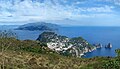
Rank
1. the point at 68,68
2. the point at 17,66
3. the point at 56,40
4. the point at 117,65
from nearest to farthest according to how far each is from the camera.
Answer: the point at 117,65 → the point at 17,66 → the point at 68,68 → the point at 56,40

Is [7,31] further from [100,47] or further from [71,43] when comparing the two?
[100,47]

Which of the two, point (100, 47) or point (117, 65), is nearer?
point (117, 65)

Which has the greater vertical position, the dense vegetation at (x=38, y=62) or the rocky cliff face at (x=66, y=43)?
the dense vegetation at (x=38, y=62)

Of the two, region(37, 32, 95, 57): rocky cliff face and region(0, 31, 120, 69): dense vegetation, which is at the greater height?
region(0, 31, 120, 69): dense vegetation

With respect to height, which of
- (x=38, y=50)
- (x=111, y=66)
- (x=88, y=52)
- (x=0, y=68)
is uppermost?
(x=111, y=66)

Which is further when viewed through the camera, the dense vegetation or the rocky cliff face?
the rocky cliff face

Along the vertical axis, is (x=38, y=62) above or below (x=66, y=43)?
above

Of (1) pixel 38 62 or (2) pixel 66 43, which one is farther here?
(2) pixel 66 43

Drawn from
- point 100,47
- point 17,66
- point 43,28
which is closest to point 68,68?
point 17,66

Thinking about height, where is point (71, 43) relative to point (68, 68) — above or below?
below

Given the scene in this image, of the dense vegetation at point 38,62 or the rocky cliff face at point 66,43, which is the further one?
the rocky cliff face at point 66,43

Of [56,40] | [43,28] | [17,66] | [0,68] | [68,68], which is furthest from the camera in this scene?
[43,28]
